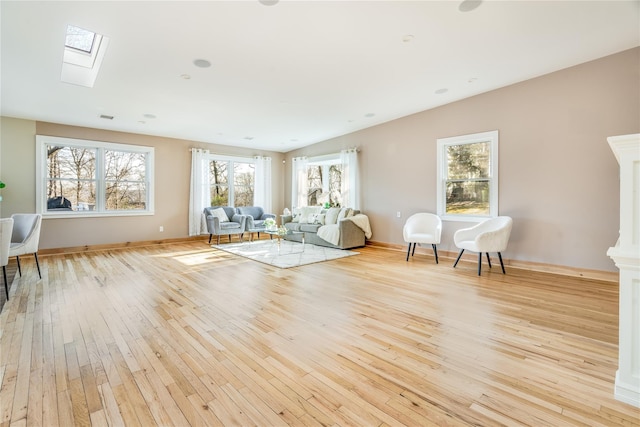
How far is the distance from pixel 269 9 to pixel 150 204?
19.0ft

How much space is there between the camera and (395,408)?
1.44 meters

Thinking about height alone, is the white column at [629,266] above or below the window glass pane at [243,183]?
below

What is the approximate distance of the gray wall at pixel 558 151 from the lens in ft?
12.1

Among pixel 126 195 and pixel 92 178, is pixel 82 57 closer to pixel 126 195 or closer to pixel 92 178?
pixel 92 178

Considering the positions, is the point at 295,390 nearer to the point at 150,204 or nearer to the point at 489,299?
the point at 489,299

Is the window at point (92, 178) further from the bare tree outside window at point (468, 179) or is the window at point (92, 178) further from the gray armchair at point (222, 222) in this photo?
the bare tree outside window at point (468, 179)

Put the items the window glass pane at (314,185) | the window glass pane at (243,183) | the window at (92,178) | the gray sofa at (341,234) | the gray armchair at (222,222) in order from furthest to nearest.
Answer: the window glass pane at (243,183) < the window glass pane at (314,185) < the gray armchair at (222,222) < the gray sofa at (341,234) < the window at (92,178)

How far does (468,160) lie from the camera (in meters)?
5.07

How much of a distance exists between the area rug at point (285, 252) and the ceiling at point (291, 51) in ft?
8.83

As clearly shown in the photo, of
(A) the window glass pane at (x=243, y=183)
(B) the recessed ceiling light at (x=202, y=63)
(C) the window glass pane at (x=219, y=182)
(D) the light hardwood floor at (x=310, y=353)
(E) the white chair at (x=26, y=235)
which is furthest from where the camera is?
(A) the window glass pane at (x=243, y=183)

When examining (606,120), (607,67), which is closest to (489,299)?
(606,120)

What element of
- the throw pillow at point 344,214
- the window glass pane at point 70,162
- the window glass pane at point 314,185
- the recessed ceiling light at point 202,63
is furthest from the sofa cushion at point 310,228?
the window glass pane at point 70,162

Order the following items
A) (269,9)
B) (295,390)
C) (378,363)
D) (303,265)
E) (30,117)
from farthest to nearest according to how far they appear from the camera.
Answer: (30,117) < (303,265) < (269,9) < (378,363) < (295,390)

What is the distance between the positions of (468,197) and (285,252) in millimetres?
3544
